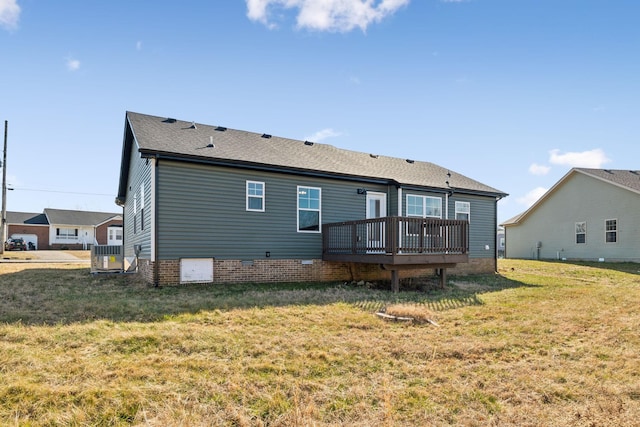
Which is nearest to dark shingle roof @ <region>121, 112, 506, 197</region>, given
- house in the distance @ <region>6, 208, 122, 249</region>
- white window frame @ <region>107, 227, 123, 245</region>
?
house in the distance @ <region>6, 208, 122, 249</region>

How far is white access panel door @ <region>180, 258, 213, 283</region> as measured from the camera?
35.1 ft

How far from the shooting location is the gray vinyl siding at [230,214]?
1053 centimetres

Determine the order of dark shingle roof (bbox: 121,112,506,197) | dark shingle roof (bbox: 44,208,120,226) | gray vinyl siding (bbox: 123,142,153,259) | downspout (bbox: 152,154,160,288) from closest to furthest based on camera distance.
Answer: downspout (bbox: 152,154,160,288), gray vinyl siding (bbox: 123,142,153,259), dark shingle roof (bbox: 121,112,506,197), dark shingle roof (bbox: 44,208,120,226)

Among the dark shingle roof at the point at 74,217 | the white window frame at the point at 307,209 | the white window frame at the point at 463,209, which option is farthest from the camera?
the dark shingle roof at the point at 74,217

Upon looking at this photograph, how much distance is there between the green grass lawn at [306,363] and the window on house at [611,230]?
621 inches

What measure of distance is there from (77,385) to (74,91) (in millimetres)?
11708

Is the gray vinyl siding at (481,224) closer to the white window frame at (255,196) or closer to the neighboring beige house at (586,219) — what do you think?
the white window frame at (255,196)

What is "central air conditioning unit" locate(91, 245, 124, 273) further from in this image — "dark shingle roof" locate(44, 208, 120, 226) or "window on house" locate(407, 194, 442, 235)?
"dark shingle roof" locate(44, 208, 120, 226)

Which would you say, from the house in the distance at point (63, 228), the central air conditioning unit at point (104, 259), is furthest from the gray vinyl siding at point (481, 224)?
the house in the distance at point (63, 228)

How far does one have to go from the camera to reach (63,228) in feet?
141

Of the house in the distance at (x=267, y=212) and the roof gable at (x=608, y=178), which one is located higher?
the roof gable at (x=608, y=178)

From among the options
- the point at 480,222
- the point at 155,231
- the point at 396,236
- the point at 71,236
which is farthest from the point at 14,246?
the point at 480,222

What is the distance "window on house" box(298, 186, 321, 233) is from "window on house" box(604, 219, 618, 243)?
58.4 ft

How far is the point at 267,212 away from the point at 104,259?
7017mm
